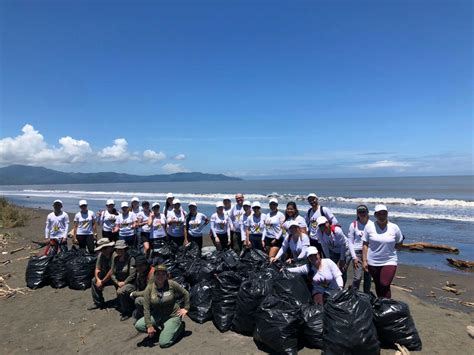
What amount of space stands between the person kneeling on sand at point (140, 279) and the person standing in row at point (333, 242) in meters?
2.72

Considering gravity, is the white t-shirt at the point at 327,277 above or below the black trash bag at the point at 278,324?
above

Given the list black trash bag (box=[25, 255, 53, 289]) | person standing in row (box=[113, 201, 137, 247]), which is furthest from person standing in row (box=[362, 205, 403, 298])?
black trash bag (box=[25, 255, 53, 289])

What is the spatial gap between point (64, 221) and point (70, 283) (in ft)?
4.89

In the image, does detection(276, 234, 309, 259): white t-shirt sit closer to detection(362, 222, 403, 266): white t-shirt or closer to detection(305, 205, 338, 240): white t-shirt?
detection(305, 205, 338, 240): white t-shirt

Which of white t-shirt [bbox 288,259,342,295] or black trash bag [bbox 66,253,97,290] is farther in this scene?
black trash bag [bbox 66,253,97,290]

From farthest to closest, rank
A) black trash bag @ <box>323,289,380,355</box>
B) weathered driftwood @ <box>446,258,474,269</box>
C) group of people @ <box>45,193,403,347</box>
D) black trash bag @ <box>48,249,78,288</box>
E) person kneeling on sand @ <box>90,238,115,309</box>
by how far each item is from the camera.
Result: weathered driftwood @ <box>446,258,474,269</box>, black trash bag @ <box>48,249,78,288</box>, person kneeling on sand @ <box>90,238,115,309</box>, group of people @ <box>45,193,403,347</box>, black trash bag @ <box>323,289,380,355</box>

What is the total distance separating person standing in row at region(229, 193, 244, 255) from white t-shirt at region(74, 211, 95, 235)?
129 inches

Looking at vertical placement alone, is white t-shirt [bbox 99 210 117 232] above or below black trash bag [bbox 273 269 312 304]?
above

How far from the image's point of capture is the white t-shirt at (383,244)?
4.70 meters

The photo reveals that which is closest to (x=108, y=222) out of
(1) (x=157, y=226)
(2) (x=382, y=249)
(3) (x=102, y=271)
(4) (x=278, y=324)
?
(1) (x=157, y=226)

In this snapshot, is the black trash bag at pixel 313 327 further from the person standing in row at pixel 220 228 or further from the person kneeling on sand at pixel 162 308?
the person standing in row at pixel 220 228

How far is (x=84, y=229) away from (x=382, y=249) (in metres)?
6.38

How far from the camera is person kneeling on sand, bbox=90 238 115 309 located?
5562 millimetres

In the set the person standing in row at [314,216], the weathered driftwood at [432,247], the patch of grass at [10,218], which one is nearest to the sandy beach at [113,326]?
the person standing in row at [314,216]
